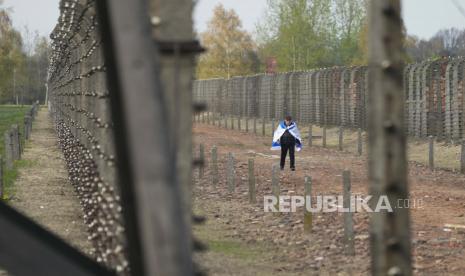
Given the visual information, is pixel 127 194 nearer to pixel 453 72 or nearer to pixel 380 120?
pixel 380 120

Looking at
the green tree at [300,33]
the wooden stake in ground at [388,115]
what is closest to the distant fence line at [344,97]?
the green tree at [300,33]

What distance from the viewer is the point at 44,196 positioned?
50.2 ft

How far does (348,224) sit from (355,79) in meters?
32.5

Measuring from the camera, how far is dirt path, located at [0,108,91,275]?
11250 mm

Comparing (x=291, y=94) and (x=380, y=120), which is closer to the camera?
(x=380, y=120)

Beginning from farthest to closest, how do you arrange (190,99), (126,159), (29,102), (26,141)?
1. (29,102)
2. (26,141)
3. (190,99)
4. (126,159)

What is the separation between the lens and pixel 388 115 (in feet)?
7.79

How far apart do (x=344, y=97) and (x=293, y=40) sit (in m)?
29.9

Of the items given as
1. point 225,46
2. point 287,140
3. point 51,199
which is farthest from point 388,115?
point 225,46

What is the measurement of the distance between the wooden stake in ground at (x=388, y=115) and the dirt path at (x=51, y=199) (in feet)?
24.1

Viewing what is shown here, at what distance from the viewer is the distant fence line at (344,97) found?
3200 cm

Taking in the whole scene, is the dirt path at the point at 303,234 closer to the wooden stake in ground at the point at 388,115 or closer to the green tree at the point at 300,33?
the wooden stake in ground at the point at 388,115

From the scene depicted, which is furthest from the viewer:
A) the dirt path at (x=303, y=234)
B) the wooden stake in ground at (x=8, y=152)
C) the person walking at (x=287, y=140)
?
the person walking at (x=287, y=140)

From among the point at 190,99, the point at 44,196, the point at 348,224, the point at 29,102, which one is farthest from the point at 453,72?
the point at 29,102
